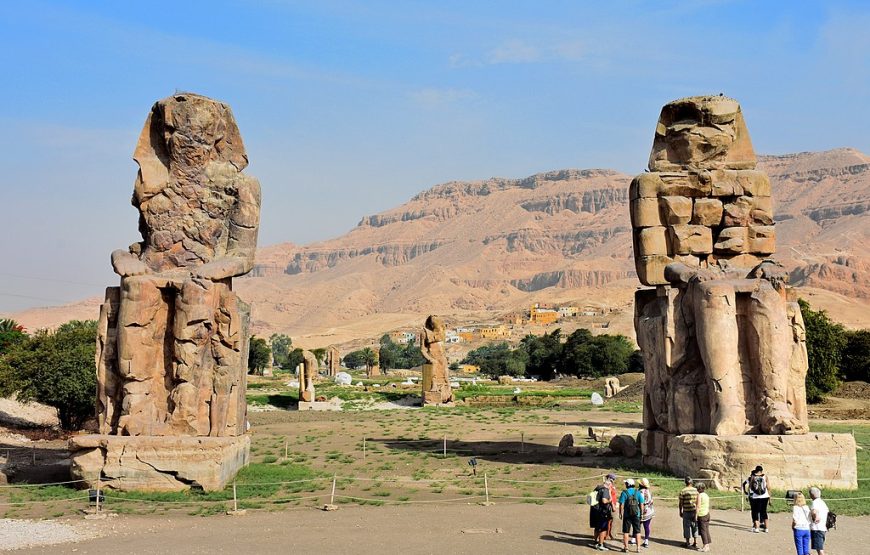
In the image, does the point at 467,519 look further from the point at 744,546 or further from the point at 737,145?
the point at 737,145

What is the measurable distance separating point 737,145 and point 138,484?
32.3 ft

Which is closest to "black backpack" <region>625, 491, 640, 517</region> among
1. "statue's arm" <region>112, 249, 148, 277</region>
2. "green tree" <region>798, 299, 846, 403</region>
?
"statue's arm" <region>112, 249, 148, 277</region>

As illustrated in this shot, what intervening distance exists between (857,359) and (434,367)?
61.3ft

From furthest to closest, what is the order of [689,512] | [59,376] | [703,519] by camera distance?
[59,376], [689,512], [703,519]

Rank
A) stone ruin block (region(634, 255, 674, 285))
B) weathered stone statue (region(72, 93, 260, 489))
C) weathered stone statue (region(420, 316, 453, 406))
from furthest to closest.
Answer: weathered stone statue (region(420, 316, 453, 406)), stone ruin block (region(634, 255, 674, 285)), weathered stone statue (region(72, 93, 260, 489))

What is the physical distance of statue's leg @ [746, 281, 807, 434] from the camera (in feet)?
39.5

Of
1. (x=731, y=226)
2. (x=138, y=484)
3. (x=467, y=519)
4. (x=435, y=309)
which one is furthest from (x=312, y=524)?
(x=435, y=309)

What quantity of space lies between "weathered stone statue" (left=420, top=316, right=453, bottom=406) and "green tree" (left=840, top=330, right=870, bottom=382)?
684 inches

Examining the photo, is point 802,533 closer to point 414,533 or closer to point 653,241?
point 414,533

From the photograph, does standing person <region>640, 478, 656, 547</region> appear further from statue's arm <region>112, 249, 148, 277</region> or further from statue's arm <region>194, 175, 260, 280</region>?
statue's arm <region>112, 249, 148, 277</region>

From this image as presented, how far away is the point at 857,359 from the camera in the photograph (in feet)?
128

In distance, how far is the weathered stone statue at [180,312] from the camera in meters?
11.9

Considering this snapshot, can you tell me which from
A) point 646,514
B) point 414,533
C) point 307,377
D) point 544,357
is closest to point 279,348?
point 544,357

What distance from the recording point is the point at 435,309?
186000 millimetres
